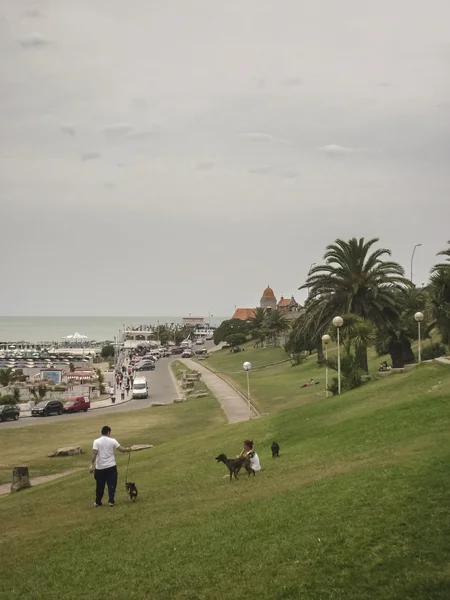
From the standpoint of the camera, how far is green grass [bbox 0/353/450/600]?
704cm

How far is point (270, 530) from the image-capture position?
885 centimetres

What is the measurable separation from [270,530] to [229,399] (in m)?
36.8

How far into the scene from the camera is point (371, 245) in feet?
112

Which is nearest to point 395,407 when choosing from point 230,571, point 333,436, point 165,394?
point 333,436

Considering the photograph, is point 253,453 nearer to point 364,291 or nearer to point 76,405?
point 364,291

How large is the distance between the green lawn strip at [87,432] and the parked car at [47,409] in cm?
193

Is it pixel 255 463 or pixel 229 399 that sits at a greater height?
pixel 255 463

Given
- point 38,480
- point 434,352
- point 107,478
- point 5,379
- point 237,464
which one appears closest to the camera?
point 107,478

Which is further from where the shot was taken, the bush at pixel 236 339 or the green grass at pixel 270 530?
the bush at pixel 236 339

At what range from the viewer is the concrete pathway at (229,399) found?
35.9 metres

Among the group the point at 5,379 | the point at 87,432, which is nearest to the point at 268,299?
the point at 5,379

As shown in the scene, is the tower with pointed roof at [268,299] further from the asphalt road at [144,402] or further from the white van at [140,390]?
the white van at [140,390]

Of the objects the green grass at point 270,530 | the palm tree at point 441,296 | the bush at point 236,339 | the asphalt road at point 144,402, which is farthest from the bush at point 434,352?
the bush at point 236,339

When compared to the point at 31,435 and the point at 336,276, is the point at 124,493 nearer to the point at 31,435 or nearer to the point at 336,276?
the point at 31,435
